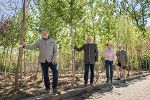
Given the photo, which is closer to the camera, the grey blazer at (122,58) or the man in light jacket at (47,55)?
the man in light jacket at (47,55)

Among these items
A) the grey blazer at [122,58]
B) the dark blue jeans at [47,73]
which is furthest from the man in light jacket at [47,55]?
the grey blazer at [122,58]

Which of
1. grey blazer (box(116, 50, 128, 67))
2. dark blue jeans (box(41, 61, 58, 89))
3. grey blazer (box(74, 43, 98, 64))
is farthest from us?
grey blazer (box(116, 50, 128, 67))

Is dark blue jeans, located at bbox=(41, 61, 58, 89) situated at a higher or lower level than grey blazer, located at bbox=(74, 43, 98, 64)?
lower

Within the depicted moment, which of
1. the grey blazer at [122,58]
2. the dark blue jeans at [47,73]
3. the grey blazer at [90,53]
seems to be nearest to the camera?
the dark blue jeans at [47,73]

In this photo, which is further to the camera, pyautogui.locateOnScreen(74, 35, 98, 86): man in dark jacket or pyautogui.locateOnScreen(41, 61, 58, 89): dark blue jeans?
pyautogui.locateOnScreen(74, 35, 98, 86): man in dark jacket

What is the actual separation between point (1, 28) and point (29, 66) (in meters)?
19.0

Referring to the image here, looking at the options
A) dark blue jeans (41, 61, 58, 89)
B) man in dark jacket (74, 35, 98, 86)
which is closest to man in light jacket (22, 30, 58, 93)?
dark blue jeans (41, 61, 58, 89)

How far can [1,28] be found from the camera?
1479 cm

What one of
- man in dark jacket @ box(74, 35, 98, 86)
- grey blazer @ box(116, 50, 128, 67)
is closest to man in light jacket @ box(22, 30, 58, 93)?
man in dark jacket @ box(74, 35, 98, 86)

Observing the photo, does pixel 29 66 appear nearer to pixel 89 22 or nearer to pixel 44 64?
pixel 89 22

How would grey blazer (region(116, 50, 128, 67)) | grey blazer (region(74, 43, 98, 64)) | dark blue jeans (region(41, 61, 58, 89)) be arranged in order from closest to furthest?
1. dark blue jeans (region(41, 61, 58, 89))
2. grey blazer (region(74, 43, 98, 64))
3. grey blazer (region(116, 50, 128, 67))

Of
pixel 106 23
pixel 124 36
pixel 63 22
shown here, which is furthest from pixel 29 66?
pixel 63 22

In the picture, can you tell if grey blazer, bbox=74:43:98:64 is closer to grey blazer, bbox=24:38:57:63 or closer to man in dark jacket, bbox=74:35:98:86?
man in dark jacket, bbox=74:35:98:86

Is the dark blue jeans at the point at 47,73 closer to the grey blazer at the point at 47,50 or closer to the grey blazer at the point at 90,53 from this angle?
the grey blazer at the point at 47,50
